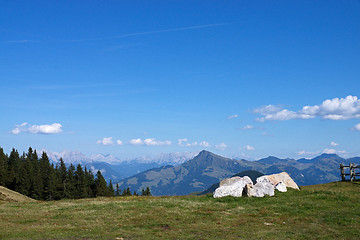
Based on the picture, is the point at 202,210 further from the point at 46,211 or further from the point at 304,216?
the point at 46,211

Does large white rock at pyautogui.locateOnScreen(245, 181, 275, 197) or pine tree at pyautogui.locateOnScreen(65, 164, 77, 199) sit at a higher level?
large white rock at pyautogui.locateOnScreen(245, 181, 275, 197)

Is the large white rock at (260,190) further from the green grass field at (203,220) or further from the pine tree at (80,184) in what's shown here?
the pine tree at (80,184)

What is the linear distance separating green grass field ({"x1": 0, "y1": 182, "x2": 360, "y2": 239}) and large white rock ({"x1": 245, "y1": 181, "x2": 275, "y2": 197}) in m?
1.85

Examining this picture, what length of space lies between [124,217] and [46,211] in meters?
11.0

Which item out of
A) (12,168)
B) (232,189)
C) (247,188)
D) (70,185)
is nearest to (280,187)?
(247,188)

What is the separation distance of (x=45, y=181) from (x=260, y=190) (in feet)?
399

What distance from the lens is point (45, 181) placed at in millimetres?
137000

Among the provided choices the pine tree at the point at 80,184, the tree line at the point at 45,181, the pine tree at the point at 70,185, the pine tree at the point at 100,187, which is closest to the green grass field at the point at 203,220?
the tree line at the point at 45,181

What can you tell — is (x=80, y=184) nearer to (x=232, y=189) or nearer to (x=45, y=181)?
(x=45, y=181)

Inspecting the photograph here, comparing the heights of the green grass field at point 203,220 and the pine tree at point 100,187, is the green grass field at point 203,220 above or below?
above

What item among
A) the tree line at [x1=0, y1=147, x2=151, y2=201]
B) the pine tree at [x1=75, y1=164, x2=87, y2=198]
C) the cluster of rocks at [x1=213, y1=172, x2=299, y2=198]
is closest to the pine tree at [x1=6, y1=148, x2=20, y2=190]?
the tree line at [x1=0, y1=147, x2=151, y2=201]

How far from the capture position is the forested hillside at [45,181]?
126500 mm

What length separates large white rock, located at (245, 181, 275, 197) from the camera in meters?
41.2

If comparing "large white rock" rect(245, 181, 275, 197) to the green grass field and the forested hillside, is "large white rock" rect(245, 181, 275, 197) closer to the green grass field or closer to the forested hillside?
the green grass field
